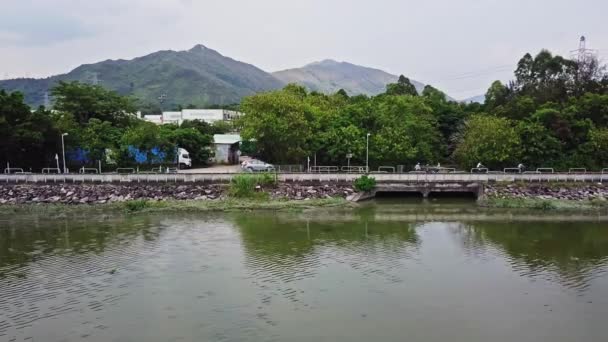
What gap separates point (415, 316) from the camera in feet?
54.5

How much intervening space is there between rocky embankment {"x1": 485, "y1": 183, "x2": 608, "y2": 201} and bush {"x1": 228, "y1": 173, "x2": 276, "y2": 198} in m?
18.1

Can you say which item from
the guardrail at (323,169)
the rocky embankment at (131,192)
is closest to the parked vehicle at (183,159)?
the rocky embankment at (131,192)

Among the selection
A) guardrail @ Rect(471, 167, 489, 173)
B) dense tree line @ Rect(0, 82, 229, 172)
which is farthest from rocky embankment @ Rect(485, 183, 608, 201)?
dense tree line @ Rect(0, 82, 229, 172)

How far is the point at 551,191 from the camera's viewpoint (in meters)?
38.9

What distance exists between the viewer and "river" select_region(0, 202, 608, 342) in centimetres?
1573

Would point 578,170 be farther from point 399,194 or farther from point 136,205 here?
point 136,205

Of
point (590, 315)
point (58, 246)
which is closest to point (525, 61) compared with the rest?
point (590, 315)

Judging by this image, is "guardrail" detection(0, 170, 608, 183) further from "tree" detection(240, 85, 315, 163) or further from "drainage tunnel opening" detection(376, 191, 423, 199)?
"tree" detection(240, 85, 315, 163)

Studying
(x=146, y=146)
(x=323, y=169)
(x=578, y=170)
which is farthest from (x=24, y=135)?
(x=578, y=170)

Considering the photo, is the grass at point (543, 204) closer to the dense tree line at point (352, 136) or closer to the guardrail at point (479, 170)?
the guardrail at point (479, 170)

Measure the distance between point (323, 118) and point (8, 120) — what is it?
95.6ft

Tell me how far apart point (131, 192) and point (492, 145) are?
107ft

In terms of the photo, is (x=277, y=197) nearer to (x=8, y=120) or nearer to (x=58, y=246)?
(x=58, y=246)

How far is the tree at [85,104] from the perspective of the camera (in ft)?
188
